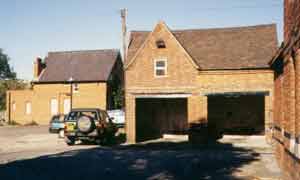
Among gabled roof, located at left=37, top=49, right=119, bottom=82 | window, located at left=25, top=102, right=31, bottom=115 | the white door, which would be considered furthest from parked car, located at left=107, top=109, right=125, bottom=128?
window, located at left=25, top=102, right=31, bottom=115

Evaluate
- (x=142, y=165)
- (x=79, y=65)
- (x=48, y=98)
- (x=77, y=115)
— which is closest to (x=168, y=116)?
(x=77, y=115)

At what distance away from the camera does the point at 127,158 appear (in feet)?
49.2

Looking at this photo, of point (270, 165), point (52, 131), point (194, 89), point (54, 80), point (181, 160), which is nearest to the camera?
point (270, 165)

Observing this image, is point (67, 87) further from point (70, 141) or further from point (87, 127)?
point (87, 127)

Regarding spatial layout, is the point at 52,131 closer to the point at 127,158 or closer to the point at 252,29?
the point at 127,158

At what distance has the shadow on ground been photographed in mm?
11133

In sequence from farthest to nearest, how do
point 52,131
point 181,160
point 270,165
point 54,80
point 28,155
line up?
point 54,80 → point 52,131 → point 28,155 → point 181,160 → point 270,165

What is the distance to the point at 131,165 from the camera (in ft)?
43.3

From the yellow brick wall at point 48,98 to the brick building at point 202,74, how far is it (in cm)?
1675

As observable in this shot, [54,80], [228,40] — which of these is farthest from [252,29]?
[54,80]

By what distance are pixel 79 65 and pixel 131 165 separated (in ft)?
108

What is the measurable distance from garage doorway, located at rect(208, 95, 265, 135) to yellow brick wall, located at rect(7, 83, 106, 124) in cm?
1803

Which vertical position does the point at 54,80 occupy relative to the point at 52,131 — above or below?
above

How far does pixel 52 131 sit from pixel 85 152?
13059mm
